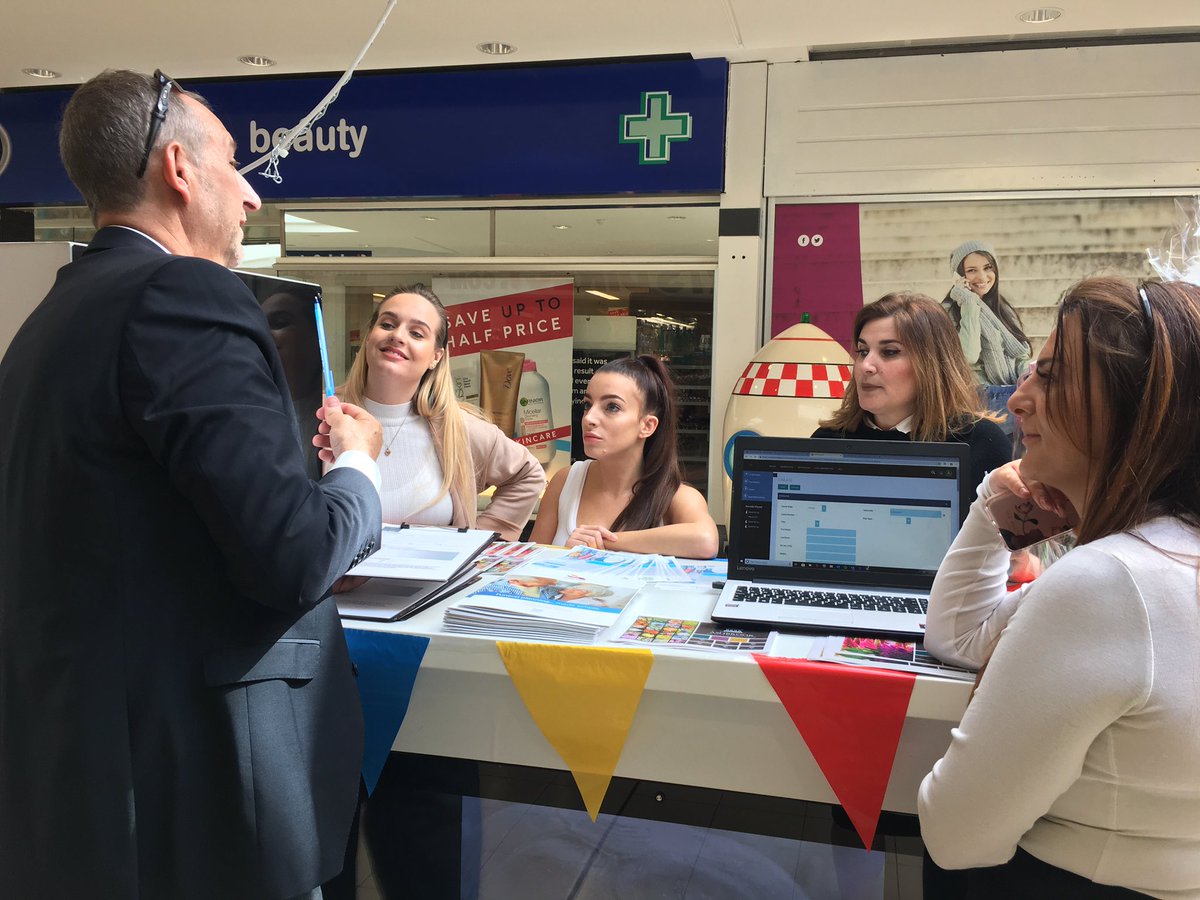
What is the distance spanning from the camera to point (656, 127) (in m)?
4.37

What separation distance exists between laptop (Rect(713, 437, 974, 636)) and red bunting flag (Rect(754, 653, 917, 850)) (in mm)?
293

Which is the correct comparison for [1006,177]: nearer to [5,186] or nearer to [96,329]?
Answer: [96,329]

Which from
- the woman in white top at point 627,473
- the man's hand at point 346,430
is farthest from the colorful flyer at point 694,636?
the woman in white top at point 627,473

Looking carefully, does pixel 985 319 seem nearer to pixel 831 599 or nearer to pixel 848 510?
pixel 848 510

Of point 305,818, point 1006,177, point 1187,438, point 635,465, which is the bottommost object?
point 305,818

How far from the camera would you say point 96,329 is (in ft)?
3.28

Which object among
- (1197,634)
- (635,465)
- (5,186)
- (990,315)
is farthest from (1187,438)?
(5,186)

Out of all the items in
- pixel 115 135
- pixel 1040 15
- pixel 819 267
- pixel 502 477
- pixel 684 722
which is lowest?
pixel 684 722

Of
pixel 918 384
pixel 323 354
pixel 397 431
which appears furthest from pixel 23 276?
pixel 918 384

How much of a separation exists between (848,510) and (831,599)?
0.60ft

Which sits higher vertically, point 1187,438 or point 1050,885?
point 1187,438

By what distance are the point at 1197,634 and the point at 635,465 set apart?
6.11 ft

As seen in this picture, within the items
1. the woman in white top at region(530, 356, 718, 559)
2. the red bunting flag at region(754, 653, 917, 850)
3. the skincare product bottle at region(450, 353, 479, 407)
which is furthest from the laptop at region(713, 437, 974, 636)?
the skincare product bottle at region(450, 353, 479, 407)

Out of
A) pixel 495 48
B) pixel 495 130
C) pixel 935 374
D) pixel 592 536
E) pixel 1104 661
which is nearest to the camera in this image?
pixel 1104 661
